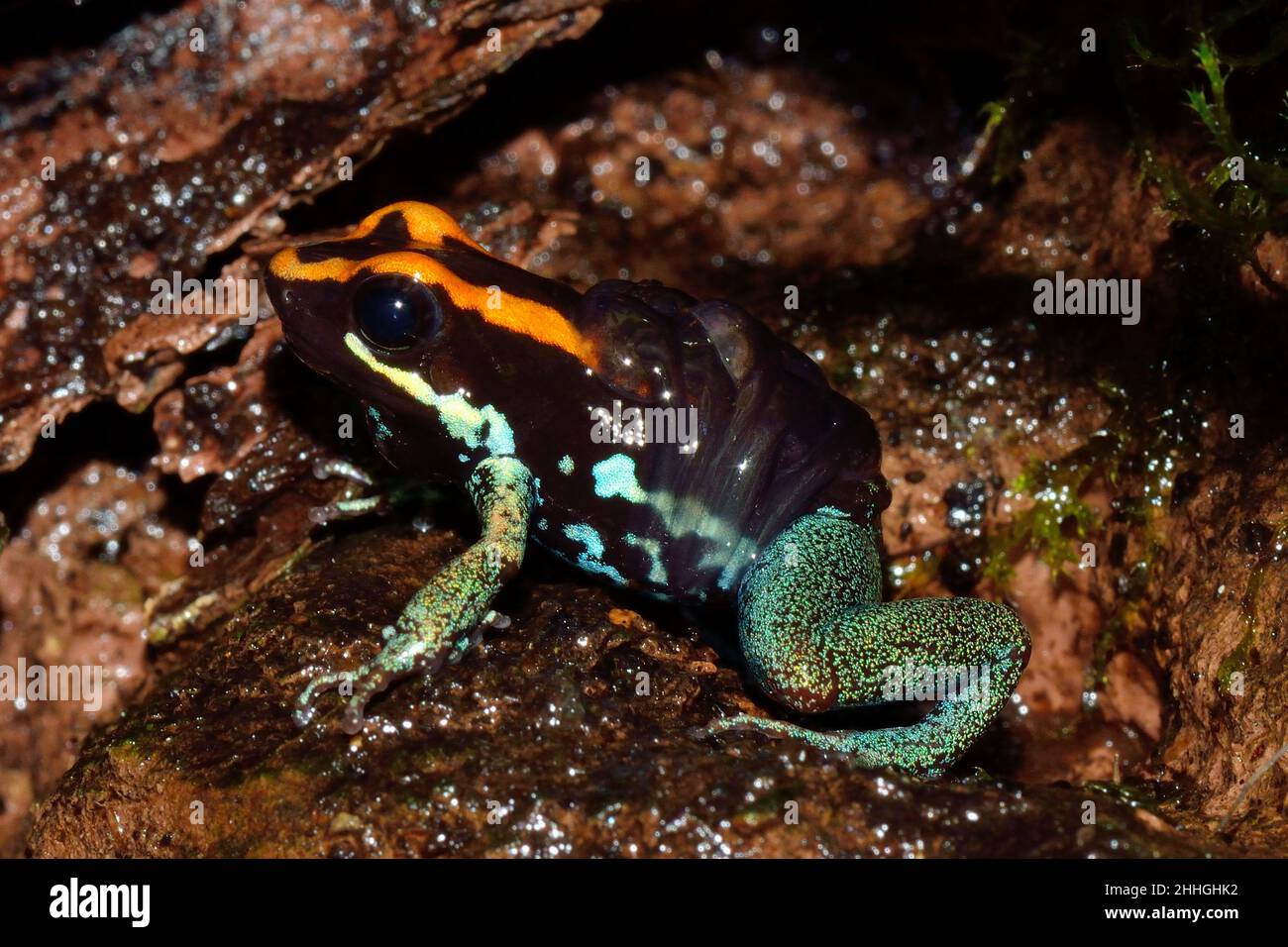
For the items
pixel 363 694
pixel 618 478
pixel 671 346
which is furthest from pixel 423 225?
pixel 363 694

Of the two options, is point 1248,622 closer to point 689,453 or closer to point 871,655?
point 871,655

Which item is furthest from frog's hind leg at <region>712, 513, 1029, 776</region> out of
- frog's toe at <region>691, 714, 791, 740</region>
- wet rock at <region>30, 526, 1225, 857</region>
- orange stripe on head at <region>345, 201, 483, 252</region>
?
orange stripe on head at <region>345, 201, 483, 252</region>

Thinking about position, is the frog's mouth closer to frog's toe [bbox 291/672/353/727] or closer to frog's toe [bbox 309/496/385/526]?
frog's toe [bbox 309/496/385/526]

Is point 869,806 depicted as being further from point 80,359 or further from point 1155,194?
point 80,359

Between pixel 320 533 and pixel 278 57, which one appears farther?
pixel 278 57
